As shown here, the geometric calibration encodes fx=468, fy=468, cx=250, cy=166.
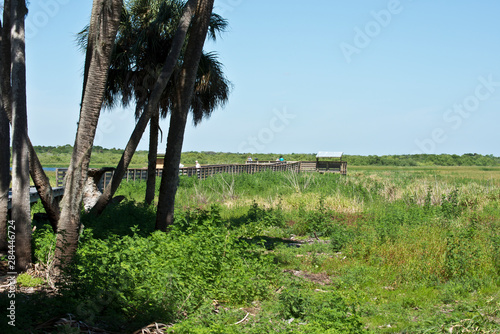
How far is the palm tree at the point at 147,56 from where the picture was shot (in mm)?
13680

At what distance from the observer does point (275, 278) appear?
7730 millimetres

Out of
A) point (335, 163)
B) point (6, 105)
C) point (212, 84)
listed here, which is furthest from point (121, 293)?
point (335, 163)

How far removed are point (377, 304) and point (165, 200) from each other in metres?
5.03

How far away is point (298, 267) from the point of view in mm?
9172

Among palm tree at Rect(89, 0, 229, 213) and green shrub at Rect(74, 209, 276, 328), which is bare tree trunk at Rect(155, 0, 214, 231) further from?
palm tree at Rect(89, 0, 229, 213)

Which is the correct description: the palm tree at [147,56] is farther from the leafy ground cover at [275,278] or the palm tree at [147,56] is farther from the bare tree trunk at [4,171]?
the bare tree trunk at [4,171]

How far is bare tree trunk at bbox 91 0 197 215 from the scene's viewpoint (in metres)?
8.94

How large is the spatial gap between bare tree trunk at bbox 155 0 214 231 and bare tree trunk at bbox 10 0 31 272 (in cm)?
309

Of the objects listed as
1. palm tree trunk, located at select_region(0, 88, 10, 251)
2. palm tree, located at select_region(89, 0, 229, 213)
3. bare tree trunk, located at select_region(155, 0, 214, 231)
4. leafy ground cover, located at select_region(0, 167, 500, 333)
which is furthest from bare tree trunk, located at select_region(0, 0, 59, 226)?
palm tree, located at select_region(89, 0, 229, 213)

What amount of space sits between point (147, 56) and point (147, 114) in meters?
5.98

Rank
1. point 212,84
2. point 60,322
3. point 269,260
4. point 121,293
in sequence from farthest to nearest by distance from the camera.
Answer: point 212,84
point 269,260
point 121,293
point 60,322

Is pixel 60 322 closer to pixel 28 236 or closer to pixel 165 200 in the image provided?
pixel 28 236

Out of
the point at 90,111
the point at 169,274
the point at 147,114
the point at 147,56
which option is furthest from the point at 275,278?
the point at 147,56

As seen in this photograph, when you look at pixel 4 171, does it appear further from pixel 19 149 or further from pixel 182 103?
A: pixel 182 103
